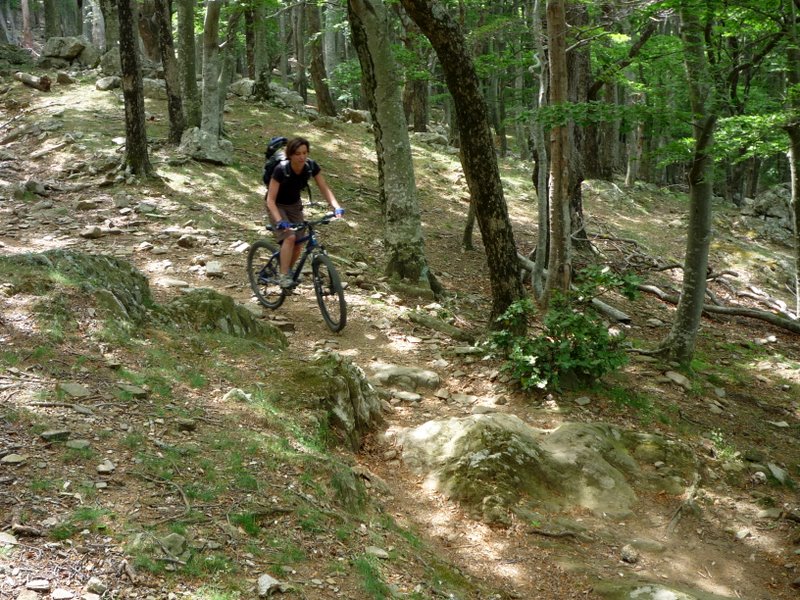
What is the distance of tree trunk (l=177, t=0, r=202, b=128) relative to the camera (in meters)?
14.4

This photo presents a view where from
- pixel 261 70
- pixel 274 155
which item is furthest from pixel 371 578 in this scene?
pixel 261 70

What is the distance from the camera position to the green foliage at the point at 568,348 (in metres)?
6.98

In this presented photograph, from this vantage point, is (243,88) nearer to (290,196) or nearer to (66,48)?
(66,48)

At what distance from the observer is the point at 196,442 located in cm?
443

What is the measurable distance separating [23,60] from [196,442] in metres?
23.7

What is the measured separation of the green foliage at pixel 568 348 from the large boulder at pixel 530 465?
750 mm

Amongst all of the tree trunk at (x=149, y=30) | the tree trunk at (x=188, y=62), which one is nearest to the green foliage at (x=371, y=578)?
the tree trunk at (x=188, y=62)

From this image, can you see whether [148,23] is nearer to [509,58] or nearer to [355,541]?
[509,58]

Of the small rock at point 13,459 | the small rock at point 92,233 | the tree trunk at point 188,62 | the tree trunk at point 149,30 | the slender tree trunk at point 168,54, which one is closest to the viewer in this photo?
the small rock at point 13,459

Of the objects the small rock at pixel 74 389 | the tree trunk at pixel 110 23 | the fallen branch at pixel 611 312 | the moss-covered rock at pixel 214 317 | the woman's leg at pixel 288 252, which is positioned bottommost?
the fallen branch at pixel 611 312

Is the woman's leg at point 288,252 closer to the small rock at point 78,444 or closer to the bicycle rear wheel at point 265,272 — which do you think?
the bicycle rear wheel at point 265,272

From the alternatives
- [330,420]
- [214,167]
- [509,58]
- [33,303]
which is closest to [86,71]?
[214,167]

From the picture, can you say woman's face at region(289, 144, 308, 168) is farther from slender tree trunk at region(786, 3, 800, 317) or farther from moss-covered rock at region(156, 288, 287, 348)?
slender tree trunk at region(786, 3, 800, 317)

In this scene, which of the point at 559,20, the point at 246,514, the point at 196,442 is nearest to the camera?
the point at 246,514
